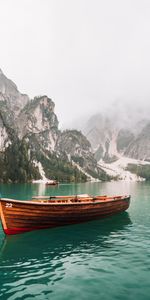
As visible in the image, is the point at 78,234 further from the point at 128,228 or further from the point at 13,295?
the point at 13,295

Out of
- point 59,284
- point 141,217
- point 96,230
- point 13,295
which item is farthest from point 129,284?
point 141,217

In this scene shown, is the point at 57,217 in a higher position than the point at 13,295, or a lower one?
higher

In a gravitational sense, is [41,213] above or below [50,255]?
above

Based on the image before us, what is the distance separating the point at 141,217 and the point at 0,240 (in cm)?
A: 2395

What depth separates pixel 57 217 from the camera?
104 ft

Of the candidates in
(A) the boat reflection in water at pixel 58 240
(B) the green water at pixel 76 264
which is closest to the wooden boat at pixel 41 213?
(A) the boat reflection in water at pixel 58 240

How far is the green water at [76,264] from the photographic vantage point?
15305 millimetres

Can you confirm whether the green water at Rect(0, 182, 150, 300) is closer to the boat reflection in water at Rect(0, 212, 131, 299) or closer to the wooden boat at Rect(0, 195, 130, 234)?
the boat reflection in water at Rect(0, 212, 131, 299)

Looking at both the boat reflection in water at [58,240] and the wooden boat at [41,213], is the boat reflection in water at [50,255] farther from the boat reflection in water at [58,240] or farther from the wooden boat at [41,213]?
the wooden boat at [41,213]

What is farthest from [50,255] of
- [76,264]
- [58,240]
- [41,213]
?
[41,213]

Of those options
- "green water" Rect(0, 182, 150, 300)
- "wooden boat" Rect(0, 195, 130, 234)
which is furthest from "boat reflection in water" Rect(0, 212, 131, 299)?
"wooden boat" Rect(0, 195, 130, 234)

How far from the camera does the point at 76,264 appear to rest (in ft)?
65.0

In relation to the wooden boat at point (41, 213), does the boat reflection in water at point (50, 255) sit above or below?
below

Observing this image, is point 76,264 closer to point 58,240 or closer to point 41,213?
point 58,240
